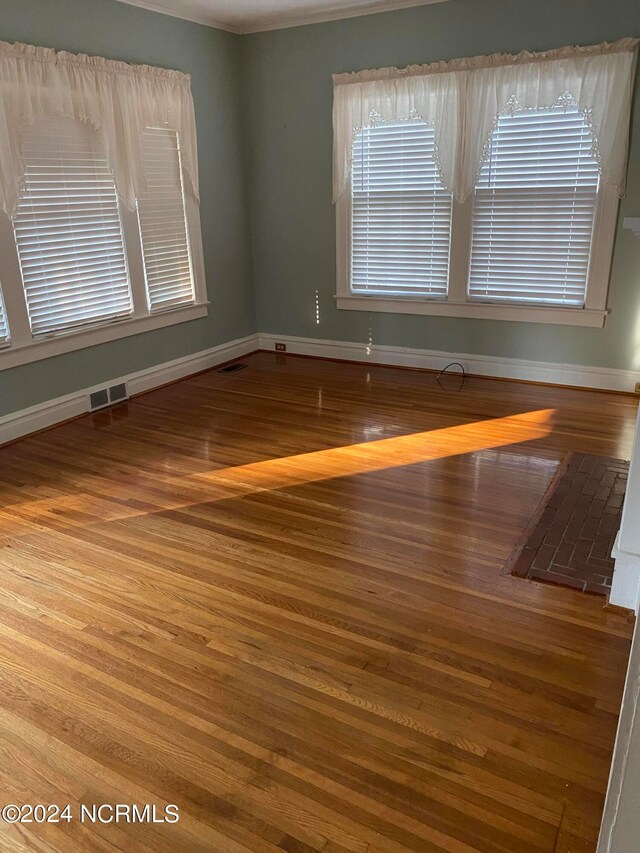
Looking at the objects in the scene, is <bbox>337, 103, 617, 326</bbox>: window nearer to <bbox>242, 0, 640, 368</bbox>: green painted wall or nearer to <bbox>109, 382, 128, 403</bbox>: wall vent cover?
<bbox>242, 0, 640, 368</bbox>: green painted wall

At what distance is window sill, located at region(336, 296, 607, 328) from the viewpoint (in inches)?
194

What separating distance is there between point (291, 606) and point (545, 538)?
1273mm

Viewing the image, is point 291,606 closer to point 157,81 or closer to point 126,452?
point 126,452

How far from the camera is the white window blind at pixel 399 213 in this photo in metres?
5.17

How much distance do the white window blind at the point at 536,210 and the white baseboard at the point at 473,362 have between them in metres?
0.54

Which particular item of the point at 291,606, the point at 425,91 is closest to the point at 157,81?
the point at 425,91

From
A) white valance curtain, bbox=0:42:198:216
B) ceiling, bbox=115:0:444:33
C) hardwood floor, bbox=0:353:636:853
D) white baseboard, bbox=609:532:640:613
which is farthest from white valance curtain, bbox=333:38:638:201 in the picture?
white baseboard, bbox=609:532:640:613

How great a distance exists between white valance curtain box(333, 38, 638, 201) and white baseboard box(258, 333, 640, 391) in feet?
4.43

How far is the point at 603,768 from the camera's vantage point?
1771mm

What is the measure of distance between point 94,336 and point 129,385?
55cm

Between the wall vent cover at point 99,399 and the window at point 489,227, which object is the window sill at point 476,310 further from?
the wall vent cover at point 99,399

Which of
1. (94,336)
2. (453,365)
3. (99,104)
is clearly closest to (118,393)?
(94,336)

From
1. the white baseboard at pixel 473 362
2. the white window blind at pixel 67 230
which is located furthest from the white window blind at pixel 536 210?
the white window blind at pixel 67 230

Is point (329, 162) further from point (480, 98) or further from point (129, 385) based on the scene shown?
point (129, 385)
